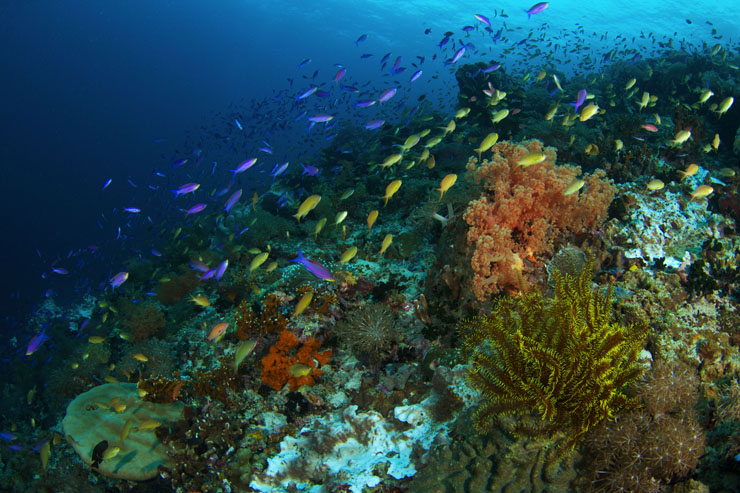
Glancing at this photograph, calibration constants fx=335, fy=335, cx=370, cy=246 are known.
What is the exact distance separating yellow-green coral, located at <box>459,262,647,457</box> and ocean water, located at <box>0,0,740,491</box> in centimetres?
101

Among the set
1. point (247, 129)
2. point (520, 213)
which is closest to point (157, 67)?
point (247, 129)

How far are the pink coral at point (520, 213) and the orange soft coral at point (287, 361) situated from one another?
2824 millimetres

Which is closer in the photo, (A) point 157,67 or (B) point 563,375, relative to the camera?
(B) point 563,375

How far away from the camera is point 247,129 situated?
77.2ft

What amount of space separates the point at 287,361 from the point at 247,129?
2190 centimetres

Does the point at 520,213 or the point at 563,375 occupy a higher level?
the point at 520,213

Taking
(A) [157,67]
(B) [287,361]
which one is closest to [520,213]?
(B) [287,361]

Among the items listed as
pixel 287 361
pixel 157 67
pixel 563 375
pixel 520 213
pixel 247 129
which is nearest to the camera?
pixel 563 375

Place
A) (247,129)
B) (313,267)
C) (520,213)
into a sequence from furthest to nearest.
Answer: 1. (247,129)
2. (520,213)
3. (313,267)

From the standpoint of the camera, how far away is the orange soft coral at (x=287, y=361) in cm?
537

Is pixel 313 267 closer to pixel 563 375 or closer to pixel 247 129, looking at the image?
pixel 563 375

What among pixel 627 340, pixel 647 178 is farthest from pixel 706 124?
pixel 627 340

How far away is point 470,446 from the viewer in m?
3.25

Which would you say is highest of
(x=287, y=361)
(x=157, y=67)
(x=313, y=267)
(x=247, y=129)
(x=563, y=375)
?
(x=157, y=67)
